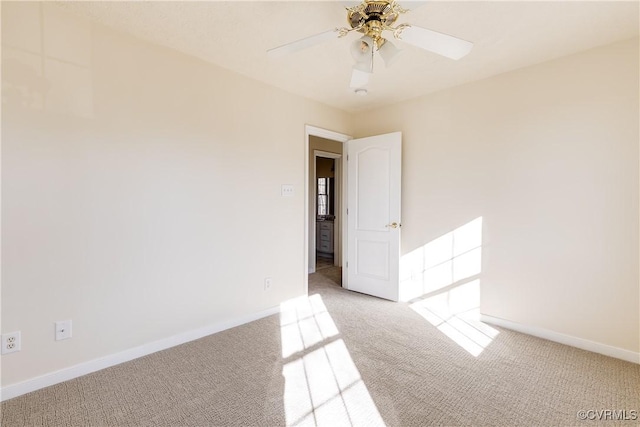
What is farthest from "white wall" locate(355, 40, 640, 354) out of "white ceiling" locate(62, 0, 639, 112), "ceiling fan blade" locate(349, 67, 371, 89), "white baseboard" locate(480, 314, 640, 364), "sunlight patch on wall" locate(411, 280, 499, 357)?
"ceiling fan blade" locate(349, 67, 371, 89)

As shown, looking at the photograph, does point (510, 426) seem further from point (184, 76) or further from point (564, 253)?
point (184, 76)

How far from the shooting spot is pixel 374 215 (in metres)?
3.76

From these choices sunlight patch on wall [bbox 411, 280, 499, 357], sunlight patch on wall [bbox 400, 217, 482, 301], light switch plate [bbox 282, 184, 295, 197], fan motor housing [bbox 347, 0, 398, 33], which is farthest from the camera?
light switch plate [bbox 282, 184, 295, 197]

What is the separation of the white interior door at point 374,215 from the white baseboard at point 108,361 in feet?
5.35

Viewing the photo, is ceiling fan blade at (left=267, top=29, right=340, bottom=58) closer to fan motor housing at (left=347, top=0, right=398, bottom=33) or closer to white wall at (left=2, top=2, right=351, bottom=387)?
fan motor housing at (left=347, top=0, right=398, bottom=33)

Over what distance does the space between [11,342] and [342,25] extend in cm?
290

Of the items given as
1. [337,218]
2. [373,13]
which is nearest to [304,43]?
[373,13]

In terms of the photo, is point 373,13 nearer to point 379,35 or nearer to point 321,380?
point 379,35

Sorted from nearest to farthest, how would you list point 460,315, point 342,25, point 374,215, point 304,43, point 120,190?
1. point 304,43
2. point 342,25
3. point 120,190
4. point 460,315
5. point 374,215

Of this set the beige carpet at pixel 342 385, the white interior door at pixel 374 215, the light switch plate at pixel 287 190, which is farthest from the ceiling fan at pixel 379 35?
the beige carpet at pixel 342 385

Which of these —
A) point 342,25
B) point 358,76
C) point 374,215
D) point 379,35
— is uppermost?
point 342,25

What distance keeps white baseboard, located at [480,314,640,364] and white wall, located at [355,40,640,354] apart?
0.11ft

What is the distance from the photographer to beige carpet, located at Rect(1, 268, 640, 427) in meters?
1.67

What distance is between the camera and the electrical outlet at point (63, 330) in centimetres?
196
